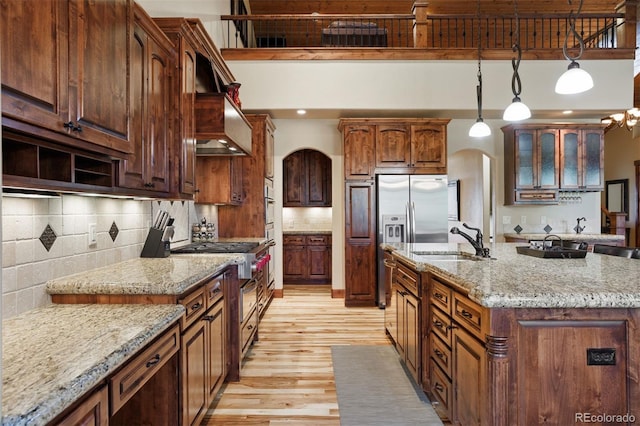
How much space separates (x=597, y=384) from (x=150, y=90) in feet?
8.58

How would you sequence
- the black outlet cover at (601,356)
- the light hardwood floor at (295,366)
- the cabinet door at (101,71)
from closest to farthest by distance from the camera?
1. the cabinet door at (101,71)
2. the black outlet cover at (601,356)
3. the light hardwood floor at (295,366)

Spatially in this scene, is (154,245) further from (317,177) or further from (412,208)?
(317,177)

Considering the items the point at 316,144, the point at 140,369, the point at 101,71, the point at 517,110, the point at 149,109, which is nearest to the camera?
the point at 140,369

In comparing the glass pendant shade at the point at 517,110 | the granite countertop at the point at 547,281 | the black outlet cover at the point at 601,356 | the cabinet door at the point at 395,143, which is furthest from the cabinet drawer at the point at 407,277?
the cabinet door at the point at 395,143

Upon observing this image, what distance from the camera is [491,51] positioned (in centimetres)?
468

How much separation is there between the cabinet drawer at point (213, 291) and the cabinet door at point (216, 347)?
44mm

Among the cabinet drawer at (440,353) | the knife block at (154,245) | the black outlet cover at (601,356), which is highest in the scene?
the knife block at (154,245)

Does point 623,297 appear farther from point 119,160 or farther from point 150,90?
point 150,90

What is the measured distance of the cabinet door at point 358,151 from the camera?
4.98 meters

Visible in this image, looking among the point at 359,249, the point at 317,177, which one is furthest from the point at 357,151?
the point at 317,177

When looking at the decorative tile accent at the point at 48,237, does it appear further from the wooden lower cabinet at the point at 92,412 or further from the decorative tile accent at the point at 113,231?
the wooden lower cabinet at the point at 92,412

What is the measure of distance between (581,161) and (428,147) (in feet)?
7.68

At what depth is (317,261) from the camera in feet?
21.5

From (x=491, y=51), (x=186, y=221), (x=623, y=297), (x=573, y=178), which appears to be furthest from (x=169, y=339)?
(x=573, y=178)
